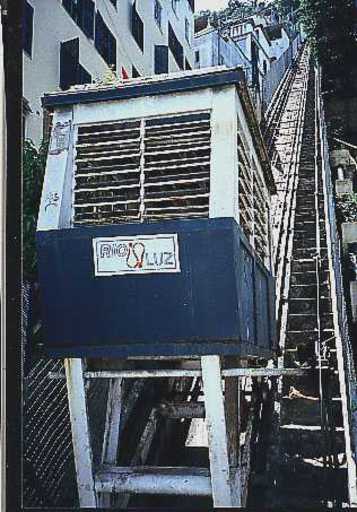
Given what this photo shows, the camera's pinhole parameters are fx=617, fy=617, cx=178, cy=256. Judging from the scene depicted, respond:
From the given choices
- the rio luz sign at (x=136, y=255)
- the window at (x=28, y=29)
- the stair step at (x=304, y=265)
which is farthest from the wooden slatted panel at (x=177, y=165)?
the stair step at (x=304, y=265)

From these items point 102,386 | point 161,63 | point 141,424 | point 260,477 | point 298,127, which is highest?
point 298,127

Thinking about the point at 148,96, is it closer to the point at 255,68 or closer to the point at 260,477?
the point at 260,477

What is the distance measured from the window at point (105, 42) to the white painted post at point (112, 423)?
209 centimetres

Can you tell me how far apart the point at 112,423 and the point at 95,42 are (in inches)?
95.5

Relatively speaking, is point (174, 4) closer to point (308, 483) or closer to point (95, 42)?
point (95, 42)

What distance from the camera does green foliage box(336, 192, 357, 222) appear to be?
22.9ft

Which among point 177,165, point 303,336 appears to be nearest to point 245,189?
point 177,165

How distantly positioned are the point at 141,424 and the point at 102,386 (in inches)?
19.2

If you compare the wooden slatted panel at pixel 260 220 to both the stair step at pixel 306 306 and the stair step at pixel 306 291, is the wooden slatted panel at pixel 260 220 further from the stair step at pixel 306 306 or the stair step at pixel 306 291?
the stair step at pixel 306 291

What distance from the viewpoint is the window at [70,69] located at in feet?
12.1

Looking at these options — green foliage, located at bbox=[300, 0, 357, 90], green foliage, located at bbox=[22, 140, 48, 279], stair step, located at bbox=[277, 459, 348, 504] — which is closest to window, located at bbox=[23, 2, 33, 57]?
green foliage, located at bbox=[22, 140, 48, 279]

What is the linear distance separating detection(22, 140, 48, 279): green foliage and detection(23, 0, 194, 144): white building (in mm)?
136

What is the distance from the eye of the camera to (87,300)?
3.03 metres

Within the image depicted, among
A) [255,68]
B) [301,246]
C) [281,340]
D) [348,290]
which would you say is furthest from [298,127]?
[281,340]
